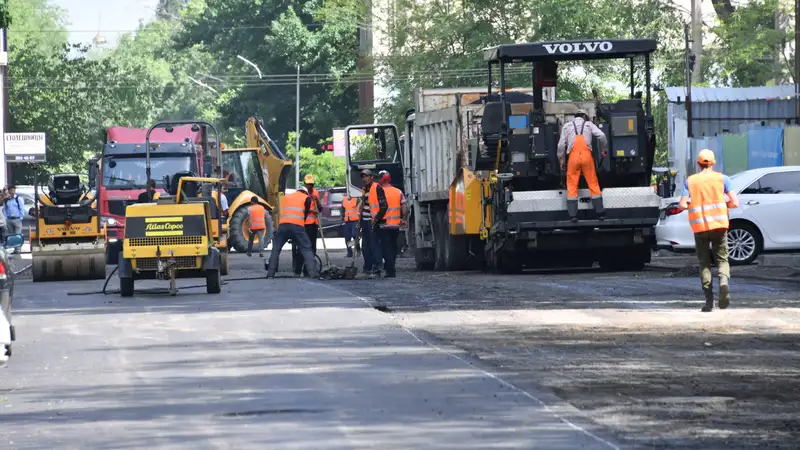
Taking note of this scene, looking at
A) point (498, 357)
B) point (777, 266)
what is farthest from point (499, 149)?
point (498, 357)

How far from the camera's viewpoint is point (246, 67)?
324 ft

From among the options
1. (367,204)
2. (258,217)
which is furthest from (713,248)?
(258,217)

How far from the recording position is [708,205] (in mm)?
18438

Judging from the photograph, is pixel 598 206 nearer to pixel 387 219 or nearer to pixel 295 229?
pixel 387 219

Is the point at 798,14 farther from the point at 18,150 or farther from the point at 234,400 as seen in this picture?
the point at 18,150

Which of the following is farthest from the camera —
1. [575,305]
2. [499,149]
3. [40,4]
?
[40,4]

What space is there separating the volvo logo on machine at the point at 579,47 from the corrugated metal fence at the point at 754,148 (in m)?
12.1

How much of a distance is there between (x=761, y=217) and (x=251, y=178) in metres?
20.1

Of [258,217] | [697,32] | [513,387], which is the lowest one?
[513,387]

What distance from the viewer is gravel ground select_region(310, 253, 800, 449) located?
388 inches

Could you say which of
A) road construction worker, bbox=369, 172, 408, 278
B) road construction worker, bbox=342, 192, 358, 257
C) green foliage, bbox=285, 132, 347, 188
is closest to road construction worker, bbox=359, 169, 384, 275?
road construction worker, bbox=369, 172, 408, 278

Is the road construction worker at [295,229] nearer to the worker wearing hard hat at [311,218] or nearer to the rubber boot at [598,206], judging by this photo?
the worker wearing hard hat at [311,218]

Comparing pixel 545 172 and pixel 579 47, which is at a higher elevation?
pixel 579 47

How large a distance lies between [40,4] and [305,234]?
116 meters
